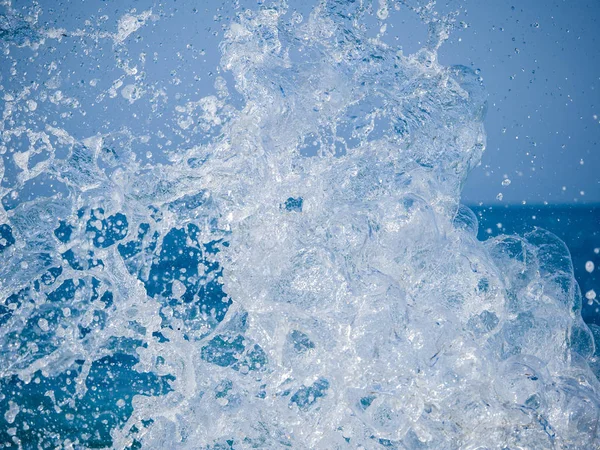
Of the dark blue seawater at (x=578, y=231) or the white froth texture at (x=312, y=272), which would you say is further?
the dark blue seawater at (x=578, y=231)

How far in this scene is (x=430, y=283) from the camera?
2410 millimetres

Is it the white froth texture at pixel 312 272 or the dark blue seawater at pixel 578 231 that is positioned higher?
the white froth texture at pixel 312 272

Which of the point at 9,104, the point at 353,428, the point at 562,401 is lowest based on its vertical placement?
the point at 562,401

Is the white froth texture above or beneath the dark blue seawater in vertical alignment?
above

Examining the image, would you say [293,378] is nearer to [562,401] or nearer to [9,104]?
[562,401]

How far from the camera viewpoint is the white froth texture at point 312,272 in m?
1.98

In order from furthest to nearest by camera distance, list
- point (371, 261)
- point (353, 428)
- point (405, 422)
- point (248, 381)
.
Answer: point (371, 261) → point (248, 381) → point (353, 428) → point (405, 422)

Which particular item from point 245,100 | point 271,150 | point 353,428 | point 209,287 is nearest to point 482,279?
point 353,428

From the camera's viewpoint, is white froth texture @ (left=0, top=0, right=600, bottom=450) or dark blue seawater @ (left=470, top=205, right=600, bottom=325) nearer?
white froth texture @ (left=0, top=0, right=600, bottom=450)

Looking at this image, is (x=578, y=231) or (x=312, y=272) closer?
(x=312, y=272)

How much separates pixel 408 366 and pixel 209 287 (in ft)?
19.2

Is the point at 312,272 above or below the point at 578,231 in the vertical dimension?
above

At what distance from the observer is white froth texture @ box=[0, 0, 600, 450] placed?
78.0 inches

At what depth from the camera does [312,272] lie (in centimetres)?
208
